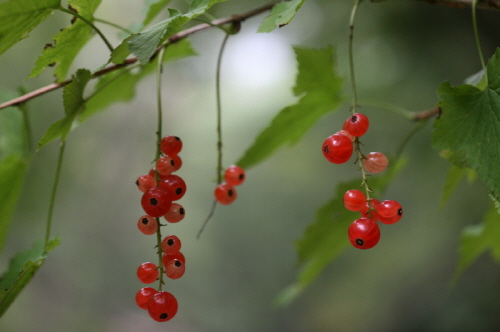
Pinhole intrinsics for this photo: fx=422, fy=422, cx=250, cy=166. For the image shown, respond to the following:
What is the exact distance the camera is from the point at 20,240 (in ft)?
7.89

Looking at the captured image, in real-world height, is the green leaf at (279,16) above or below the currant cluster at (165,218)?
above

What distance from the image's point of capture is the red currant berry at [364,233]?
1.54ft

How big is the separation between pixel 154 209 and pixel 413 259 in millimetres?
2295

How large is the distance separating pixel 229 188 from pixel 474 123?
377 mm

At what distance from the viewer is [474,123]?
1.72 feet

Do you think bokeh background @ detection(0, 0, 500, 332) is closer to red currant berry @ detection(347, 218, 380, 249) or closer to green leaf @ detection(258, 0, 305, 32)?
green leaf @ detection(258, 0, 305, 32)

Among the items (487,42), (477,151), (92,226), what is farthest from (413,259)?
(477,151)

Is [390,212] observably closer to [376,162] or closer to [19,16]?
[376,162]

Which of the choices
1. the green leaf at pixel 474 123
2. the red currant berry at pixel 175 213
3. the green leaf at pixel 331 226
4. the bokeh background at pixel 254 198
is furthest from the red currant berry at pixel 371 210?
the bokeh background at pixel 254 198

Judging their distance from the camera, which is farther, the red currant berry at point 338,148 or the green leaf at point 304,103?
the green leaf at point 304,103

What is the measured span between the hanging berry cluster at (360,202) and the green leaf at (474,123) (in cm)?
10

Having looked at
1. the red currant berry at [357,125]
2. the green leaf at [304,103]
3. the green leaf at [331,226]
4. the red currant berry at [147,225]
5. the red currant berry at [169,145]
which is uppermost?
the red currant berry at [169,145]

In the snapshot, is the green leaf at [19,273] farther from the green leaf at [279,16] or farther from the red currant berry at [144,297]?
the green leaf at [279,16]

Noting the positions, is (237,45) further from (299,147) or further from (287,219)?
(287,219)
